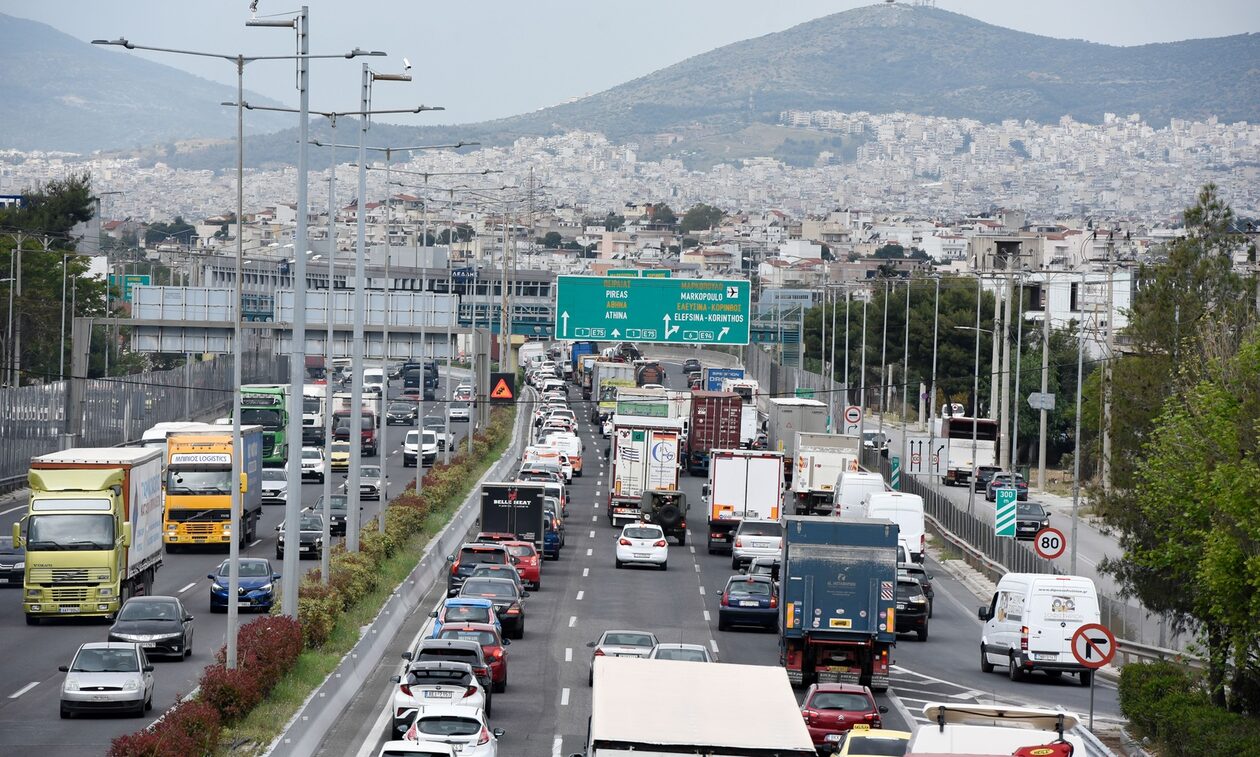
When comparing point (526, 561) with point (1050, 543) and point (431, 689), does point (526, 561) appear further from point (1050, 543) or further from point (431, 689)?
point (431, 689)

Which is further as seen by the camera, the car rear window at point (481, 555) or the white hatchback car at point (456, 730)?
the car rear window at point (481, 555)

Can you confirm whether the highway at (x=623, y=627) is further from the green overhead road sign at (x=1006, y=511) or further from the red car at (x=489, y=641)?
the green overhead road sign at (x=1006, y=511)

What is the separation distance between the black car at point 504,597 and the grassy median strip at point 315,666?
1948 millimetres

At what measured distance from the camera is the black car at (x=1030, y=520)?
65.4m

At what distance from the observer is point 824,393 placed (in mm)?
102688

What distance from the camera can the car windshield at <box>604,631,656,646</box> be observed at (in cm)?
3014

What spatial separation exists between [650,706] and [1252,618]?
996cm

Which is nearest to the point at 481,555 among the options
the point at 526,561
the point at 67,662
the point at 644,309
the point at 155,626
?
the point at 526,561

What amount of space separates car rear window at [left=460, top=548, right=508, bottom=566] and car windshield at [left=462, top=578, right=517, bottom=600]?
491cm

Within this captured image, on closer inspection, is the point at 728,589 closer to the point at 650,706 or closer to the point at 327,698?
the point at 327,698

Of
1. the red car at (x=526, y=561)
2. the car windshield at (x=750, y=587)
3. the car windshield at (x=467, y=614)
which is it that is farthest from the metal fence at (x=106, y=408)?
the car windshield at (x=467, y=614)

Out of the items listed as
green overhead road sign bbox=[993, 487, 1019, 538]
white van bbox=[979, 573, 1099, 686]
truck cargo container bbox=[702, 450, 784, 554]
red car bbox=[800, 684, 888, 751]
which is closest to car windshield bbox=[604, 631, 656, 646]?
red car bbox=[800, 684, 888, 751]

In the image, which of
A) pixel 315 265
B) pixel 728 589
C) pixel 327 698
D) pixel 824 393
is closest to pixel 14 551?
pixel 728 589

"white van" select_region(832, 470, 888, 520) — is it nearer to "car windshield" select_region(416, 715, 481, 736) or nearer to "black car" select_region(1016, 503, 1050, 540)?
"black car" select_region(1016, 503, 1050, 540)
